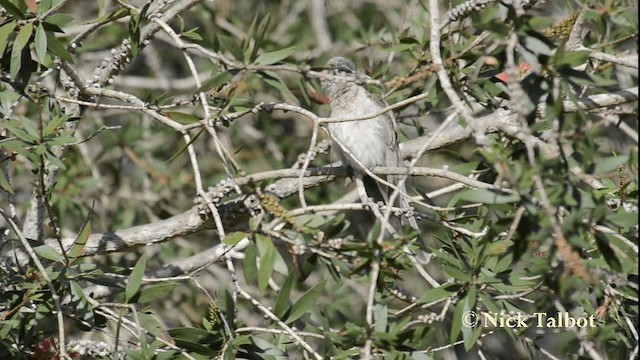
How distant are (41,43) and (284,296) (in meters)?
1.22

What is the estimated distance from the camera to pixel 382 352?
2.36 m

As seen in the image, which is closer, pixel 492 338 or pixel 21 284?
pixel 21 284

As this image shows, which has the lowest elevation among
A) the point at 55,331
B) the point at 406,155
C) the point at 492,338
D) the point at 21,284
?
the point at 492,338

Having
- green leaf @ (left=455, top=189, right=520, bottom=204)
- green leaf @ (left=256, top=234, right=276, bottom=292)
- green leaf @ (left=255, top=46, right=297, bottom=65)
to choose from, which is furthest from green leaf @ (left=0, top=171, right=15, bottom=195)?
green leaf @ (left=455, top=189, right=520, bottom=204)

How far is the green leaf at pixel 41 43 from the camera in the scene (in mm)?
2807

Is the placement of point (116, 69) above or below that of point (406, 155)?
above

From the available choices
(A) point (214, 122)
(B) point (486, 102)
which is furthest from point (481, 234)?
(A) point (214, 122)

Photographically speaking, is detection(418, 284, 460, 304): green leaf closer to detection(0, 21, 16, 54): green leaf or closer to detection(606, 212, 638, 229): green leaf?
detection(606, 212, 638, 229): green leaf

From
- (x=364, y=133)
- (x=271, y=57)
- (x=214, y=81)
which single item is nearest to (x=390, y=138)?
(x=364, y=133)

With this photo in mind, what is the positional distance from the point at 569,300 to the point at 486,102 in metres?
0.93

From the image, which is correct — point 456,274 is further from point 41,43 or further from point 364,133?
point 364,133

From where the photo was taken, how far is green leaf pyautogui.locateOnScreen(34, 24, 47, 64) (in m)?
2.81

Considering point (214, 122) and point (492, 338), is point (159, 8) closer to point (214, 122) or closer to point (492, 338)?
point (214, 122)

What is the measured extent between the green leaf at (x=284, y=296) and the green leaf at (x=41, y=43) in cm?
115
